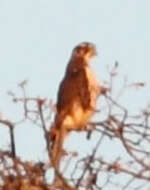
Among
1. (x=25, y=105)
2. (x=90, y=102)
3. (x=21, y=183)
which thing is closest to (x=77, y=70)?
(x=90, y=102)

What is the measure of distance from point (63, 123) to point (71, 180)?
6.55 ft

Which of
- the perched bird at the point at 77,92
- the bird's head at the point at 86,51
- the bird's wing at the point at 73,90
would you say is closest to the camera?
the perched bird at the point at 77,92

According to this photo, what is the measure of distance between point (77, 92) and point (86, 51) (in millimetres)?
436

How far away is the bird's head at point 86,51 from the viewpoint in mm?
7641

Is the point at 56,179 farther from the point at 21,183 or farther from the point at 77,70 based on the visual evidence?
the point at 77,70

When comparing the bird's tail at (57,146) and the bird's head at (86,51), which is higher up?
the bird's head at (86,51)

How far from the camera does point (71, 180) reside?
4703 millimetres

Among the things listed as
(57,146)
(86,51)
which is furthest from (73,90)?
(57,146)

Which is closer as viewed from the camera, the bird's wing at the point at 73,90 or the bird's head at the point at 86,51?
the bird's wing at the point at 73,90

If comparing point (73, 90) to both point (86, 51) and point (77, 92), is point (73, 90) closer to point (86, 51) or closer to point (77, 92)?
point (77, 92)

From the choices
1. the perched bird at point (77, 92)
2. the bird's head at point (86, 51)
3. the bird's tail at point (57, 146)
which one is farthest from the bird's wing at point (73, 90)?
the bird's tail at point (57, 146)

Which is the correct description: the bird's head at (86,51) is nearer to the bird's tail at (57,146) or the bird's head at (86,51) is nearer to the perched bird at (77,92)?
the perched bird at (77,92)

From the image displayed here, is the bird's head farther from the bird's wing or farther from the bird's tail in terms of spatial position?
the bird's tail

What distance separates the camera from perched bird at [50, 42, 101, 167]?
6.82 m
